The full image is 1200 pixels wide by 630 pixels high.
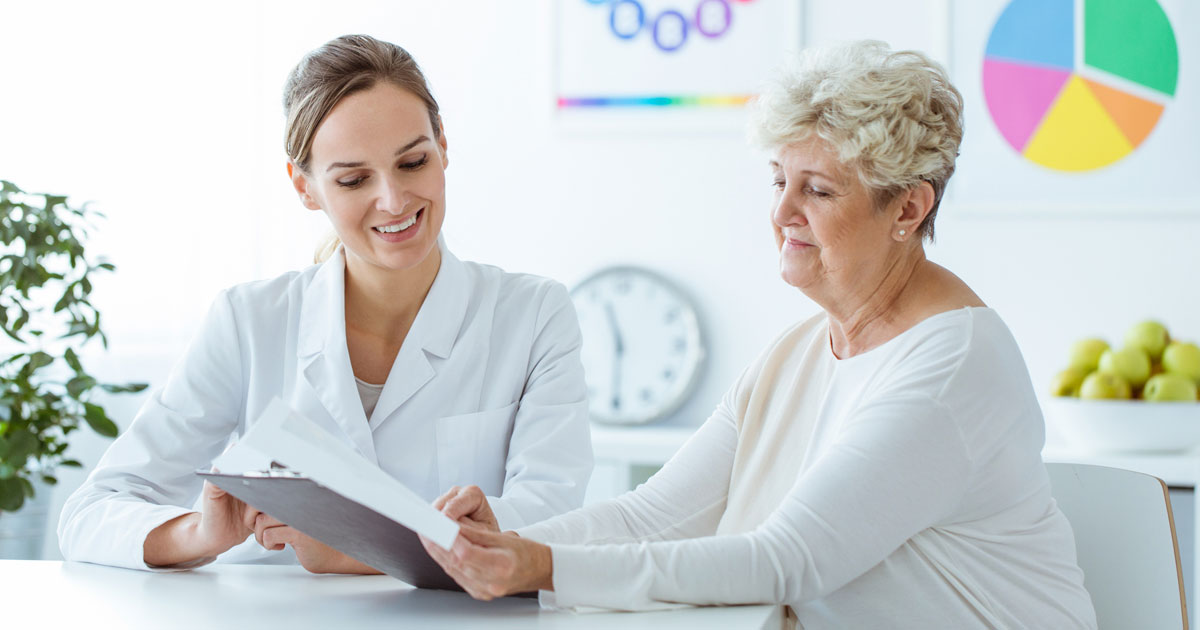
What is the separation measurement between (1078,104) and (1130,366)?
728 mm

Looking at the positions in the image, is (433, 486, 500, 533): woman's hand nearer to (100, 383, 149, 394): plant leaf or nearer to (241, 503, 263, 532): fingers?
(241, 503, 263, 532): fingers

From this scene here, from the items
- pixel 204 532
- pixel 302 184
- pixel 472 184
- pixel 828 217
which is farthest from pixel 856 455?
pixel 472 184

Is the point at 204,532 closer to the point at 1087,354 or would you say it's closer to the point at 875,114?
the point at 875,114

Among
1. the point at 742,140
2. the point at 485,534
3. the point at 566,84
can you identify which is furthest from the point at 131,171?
the point at 485,534

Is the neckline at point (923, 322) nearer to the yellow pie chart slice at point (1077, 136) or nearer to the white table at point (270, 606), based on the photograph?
the white table at point (270, 606)

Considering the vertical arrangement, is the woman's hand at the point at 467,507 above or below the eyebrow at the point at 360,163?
below

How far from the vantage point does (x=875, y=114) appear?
1.27 m

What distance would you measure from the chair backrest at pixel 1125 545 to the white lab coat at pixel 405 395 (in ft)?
2.18

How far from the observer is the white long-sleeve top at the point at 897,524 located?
1071mm

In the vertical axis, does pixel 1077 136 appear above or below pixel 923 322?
above

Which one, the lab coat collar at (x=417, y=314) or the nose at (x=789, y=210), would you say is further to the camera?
the lab coat collar at (x=417, y=314)

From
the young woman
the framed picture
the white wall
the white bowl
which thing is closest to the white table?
the young woman

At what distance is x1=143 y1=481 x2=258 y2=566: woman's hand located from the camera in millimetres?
1268

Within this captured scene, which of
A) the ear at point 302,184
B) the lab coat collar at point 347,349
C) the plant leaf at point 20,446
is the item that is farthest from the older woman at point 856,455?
the plant leaf at point 20,446
